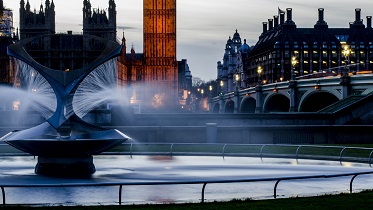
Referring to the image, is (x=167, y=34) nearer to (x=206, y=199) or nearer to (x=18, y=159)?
(x=18, y=159)

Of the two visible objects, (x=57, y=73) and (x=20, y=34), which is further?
(x=20, y=34)

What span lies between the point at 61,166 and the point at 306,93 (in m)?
70.6

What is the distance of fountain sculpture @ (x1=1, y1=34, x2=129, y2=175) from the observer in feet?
95.2

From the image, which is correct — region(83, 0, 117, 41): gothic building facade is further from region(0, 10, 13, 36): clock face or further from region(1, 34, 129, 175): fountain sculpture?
region(1, 34, 129, 175): fountain sculpture

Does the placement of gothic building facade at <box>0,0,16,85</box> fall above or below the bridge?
above

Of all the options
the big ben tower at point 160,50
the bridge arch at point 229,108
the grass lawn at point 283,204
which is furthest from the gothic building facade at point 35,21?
the grass lawn at point 283,204

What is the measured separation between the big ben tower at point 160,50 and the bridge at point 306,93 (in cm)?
3236

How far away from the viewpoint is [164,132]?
53.8 meters

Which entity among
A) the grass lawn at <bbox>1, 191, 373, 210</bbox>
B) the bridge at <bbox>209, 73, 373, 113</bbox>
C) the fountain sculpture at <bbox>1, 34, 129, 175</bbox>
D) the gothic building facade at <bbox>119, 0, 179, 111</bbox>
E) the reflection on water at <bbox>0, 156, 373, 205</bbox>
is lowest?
the reflection on water at <bbox>0, 156, 373, 205</bbox>

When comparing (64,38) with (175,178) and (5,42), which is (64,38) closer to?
(5,42)

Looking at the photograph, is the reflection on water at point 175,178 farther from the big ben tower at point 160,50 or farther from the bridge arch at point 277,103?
the big ben tower at point 160,50

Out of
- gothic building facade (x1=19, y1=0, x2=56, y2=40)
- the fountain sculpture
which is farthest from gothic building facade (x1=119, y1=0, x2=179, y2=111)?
the fountain sculpture

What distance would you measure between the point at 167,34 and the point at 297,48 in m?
33.1

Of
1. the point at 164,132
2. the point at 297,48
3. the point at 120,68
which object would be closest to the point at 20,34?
the point at 120,68
